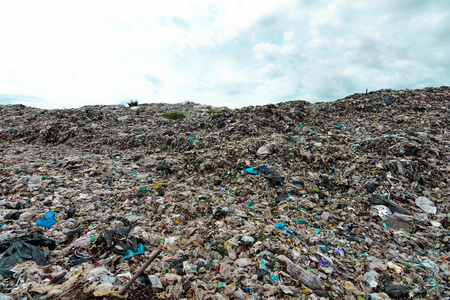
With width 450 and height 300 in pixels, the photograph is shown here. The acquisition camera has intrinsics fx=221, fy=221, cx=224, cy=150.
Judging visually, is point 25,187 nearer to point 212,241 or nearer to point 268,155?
point 212,241

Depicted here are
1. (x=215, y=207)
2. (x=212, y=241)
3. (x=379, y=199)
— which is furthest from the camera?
(x=379, y=199)

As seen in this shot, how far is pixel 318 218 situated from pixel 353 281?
1278 millimetres

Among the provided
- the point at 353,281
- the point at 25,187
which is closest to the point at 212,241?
the point at 353,281

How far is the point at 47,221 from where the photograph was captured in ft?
10.2

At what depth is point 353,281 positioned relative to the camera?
100 inches

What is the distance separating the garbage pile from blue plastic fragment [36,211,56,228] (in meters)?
0.03

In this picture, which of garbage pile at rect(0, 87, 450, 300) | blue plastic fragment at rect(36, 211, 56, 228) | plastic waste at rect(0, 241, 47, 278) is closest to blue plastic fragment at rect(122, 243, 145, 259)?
garbage pile at rect(0, 87, 450, 300)

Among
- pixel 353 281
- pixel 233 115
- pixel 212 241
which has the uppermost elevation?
pixel 233 115

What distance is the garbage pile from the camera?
220 centimetres

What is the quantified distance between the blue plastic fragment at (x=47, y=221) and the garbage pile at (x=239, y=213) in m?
0.03

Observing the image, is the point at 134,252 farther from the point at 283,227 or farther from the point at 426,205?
the point at 426,205

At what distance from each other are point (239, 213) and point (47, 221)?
275 centimetres

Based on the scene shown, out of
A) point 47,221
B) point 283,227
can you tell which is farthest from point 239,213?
point 47,221

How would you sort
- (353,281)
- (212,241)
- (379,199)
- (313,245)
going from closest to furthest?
(353,281), (212,241), (313,245), (379,199)
